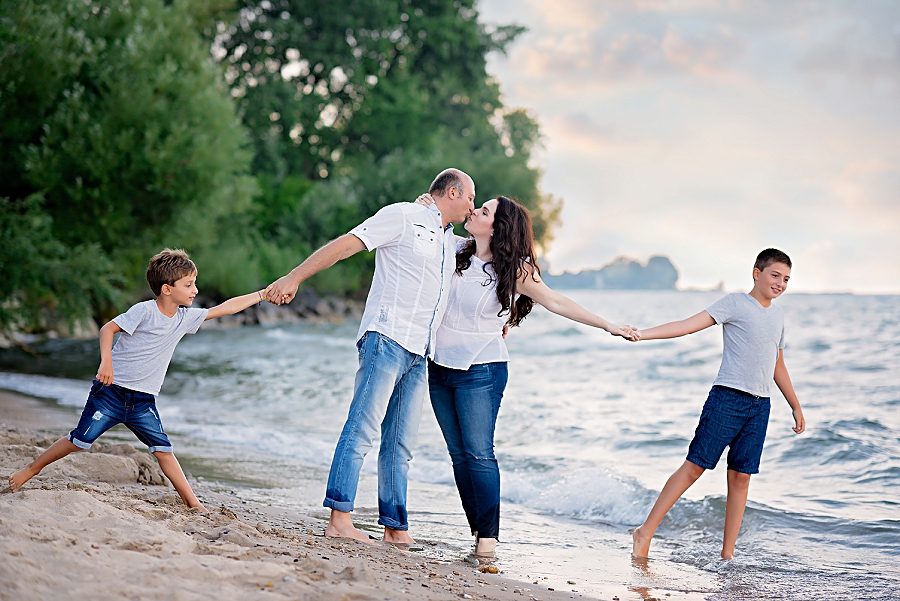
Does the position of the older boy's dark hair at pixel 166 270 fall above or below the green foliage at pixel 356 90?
below

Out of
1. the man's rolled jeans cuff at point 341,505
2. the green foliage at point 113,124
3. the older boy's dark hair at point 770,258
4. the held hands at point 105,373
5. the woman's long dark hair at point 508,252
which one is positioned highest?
the green foliage at point 113,124

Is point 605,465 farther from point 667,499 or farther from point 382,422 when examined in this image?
point 382,422

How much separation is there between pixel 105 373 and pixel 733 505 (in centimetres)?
368

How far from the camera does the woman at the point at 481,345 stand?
461 cm

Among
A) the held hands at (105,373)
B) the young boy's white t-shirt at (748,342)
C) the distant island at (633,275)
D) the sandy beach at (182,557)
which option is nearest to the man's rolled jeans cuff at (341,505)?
the sandy beach at (182,557)

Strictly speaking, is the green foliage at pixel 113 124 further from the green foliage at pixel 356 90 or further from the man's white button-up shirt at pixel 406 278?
the green foliage at pixel 356 90

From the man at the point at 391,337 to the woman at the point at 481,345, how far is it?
0.38 feet

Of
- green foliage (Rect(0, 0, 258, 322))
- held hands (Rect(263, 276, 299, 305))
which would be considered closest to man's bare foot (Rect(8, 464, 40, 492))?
held hands (Rect(263, 276, 299, 305))

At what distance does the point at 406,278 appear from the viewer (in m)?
4.47

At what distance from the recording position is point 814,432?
28.8ft

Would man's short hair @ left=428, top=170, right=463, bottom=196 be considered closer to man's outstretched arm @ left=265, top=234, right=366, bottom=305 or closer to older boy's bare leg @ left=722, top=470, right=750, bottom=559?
man's outstretched arm @ left=265, top=234, right=366, bottom=305

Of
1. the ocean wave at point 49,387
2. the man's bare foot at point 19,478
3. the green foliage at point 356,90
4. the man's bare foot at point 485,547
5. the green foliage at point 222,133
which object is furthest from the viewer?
the green foliage at point 356,90

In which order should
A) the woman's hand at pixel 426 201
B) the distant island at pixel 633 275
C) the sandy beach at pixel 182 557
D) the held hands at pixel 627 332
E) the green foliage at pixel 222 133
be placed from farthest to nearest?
1. the distant island at pixel 633 275
2. the green foliage at pixel 222 133
3. the held hands at pixel 627 332
4. the woman's hand at pixel 426 201
5. the sandy beach at pixel 182 557

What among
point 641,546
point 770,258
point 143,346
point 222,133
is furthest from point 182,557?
point 222,133
